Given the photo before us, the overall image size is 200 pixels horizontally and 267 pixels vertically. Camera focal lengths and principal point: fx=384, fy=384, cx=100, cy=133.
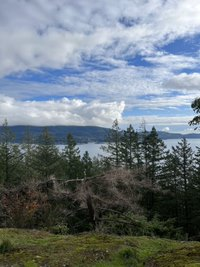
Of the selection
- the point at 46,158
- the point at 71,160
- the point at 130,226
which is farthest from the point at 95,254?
the point at 71,160

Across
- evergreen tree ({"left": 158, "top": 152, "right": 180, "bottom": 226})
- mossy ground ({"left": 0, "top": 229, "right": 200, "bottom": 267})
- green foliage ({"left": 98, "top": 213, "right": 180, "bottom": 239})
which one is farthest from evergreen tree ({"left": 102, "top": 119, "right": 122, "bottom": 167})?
mossy ground ({"left": 0, "top": 229, "right": 200, "bottom": 267})

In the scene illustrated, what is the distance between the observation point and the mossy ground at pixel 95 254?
699cm

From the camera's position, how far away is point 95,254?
7.52 meters

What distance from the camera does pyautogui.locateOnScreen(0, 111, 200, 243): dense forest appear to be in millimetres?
16000

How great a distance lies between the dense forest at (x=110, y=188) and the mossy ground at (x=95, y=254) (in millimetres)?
5180

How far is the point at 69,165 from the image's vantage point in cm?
5528

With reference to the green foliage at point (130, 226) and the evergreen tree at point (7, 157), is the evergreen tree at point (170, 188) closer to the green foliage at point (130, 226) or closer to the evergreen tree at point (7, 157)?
the evergreen tree at point (7, 157)

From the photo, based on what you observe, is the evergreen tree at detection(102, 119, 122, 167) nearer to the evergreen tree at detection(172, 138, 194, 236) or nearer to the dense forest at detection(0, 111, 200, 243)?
the dense forest at detection(0, 111, 200, 243)

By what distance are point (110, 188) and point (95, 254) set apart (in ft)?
40.2

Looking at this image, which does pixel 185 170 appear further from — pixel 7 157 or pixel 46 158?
pixel 7 157

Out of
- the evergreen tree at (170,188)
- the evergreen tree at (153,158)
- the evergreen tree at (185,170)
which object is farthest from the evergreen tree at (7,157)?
the evergreen tree at (185,170)

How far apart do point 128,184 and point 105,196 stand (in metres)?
1.89

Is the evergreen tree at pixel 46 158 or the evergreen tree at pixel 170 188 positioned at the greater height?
the evergreen tree at pixel 46 158

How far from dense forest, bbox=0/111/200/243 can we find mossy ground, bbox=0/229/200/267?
518 centimetres
